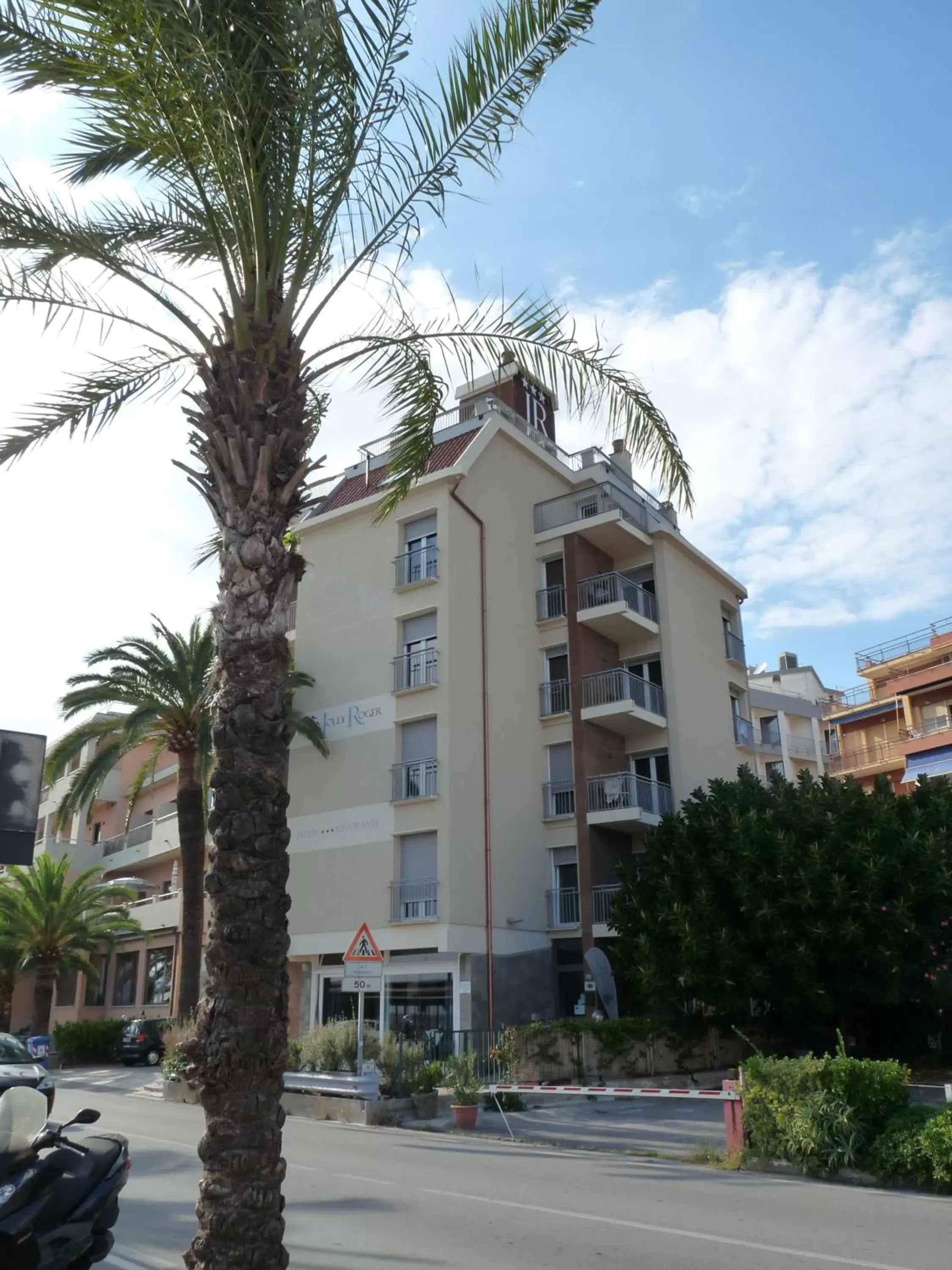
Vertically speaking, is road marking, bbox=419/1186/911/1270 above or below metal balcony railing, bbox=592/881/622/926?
below

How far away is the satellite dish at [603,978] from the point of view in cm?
2262

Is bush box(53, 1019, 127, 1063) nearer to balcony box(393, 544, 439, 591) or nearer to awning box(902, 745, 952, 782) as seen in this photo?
balcony box(393, 544, 439, 591)

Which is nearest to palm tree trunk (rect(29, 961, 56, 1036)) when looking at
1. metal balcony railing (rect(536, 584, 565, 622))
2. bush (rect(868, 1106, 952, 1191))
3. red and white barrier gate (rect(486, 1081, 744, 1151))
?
metal balcony railing (rect(536, 584, 565, 622))

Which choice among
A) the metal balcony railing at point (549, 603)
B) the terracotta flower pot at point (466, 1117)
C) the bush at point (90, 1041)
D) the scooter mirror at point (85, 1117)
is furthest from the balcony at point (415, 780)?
the scooter mirror at point (85, 1117)

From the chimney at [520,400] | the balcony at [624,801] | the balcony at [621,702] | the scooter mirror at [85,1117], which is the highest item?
the chimney at [520,400]

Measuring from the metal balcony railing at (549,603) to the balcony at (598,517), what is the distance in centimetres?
150

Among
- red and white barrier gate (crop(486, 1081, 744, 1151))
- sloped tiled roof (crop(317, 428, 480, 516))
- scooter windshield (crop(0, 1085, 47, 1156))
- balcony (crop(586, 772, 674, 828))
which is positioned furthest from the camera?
sloped tiled roof (crop(317, 428, 480, 516))

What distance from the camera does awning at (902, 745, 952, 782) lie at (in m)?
40.0

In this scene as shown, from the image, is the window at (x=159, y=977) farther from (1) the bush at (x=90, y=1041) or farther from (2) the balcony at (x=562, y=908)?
(2) the balcony at (x=562, y=908)

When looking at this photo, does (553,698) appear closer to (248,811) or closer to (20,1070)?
(20,1070)

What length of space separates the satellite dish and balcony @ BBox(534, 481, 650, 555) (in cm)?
1141

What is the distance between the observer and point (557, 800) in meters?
27.9

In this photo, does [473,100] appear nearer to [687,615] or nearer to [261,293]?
[261,293]

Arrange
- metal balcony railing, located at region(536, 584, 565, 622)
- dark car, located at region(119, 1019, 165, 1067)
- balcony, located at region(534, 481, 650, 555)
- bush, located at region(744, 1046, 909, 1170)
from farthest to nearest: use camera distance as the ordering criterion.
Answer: dark car, located at region(119, 1019, 165, 1067), metal balcony railing, located at region(536, 584, 565, 622), balcony, located at region(534, 481, 650, 555), bush, located at region(744, 1046, 909, 1170)
